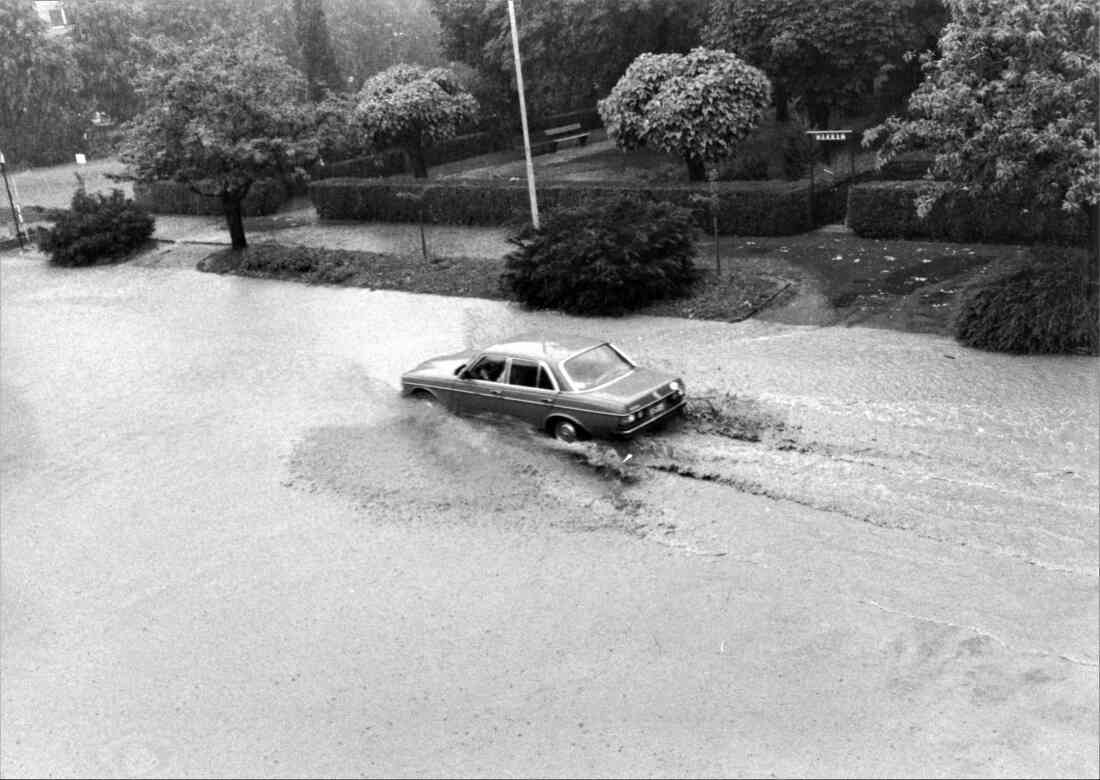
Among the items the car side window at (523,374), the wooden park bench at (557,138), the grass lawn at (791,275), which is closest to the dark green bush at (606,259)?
the grass lawn at (791,275)

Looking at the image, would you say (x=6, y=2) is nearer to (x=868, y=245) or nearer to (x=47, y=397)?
(x=47, y=397)

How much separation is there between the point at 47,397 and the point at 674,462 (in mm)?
11989

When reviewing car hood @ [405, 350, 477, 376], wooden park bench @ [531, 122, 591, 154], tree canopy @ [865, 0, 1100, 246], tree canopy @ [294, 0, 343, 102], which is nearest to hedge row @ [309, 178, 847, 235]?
tree canopy @ [865, 0, 1100, 246]

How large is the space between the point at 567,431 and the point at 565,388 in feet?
1.82

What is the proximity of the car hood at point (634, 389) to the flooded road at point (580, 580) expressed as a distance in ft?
2.20

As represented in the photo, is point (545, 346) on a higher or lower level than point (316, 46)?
lower

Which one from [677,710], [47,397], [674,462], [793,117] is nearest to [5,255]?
[47,397]

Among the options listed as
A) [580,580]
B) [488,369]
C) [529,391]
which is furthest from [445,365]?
[580,580]

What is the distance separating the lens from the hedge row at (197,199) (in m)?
36.6

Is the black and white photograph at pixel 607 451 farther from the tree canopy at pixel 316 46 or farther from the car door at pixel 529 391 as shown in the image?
the tree canopy at pixel 316 46

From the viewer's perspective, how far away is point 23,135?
191 ft

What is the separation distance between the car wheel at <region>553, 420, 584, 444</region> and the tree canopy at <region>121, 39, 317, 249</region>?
54.0 feet

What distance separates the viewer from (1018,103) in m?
15.8

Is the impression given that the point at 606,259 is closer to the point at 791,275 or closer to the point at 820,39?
the point at 791,275
